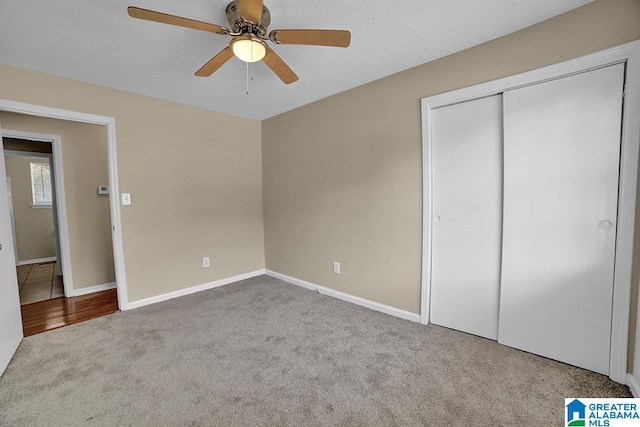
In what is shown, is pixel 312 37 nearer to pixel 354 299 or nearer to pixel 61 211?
pixel 354 299

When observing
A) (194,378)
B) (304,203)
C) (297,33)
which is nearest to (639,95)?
(297,33)

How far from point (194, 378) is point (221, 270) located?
195 cm

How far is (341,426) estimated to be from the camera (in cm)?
134

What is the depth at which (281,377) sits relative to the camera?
1.72 metres

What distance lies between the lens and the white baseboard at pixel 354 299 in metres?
2.51

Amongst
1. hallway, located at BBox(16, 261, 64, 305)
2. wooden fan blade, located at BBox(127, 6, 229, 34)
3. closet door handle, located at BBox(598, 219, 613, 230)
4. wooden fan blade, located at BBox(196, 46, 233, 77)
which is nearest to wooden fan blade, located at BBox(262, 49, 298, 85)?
wooden fan blade, located at BBox(196, 46, 233, 77)

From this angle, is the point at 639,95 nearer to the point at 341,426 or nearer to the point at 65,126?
the point at 341,426

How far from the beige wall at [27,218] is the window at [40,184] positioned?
7cm

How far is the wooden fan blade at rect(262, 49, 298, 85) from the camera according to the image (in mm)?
1642

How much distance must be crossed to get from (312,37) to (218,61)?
69 cm

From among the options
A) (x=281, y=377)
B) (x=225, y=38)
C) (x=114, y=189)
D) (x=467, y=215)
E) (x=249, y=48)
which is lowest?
(x=281, y=377)

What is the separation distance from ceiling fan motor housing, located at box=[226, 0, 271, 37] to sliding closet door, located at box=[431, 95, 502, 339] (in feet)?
5.07

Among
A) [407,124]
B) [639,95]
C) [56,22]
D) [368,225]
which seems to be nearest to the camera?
[639,95]

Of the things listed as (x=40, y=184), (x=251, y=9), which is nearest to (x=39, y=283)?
(x=40, y=184)
